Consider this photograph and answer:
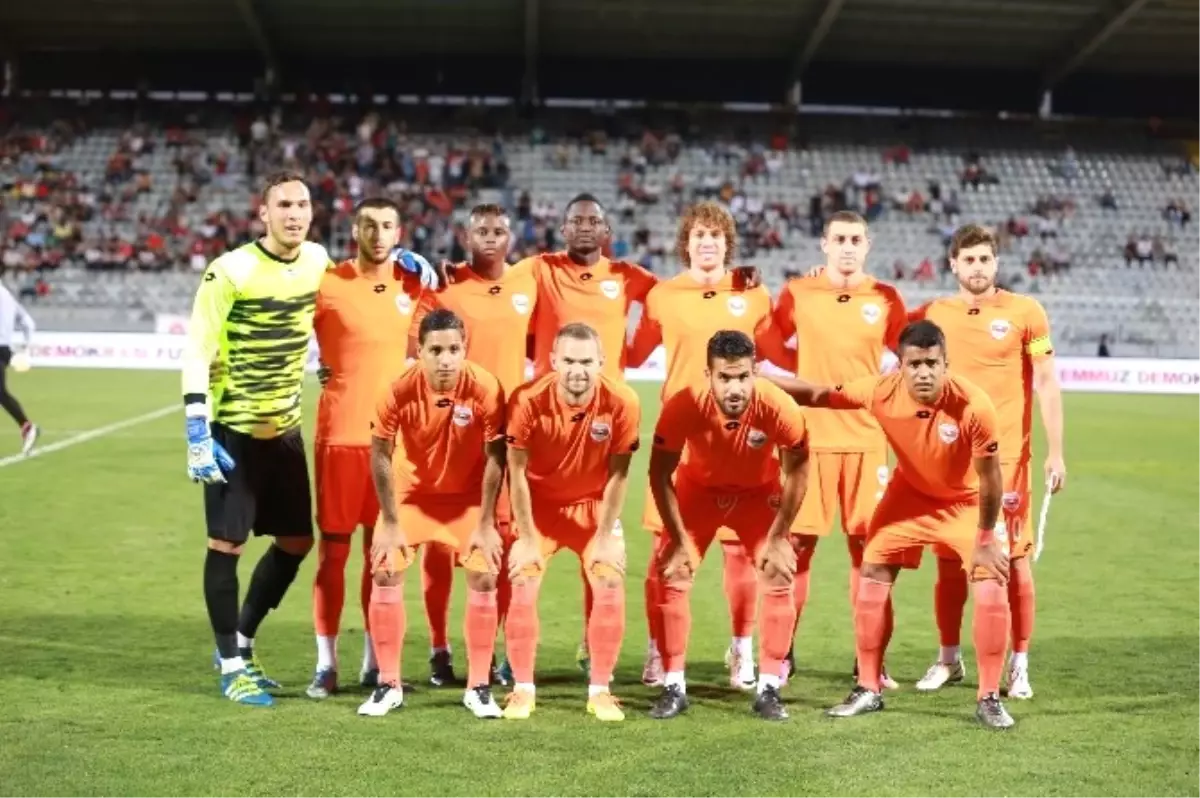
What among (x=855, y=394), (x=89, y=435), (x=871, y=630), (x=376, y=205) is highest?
(x=376, y=205)

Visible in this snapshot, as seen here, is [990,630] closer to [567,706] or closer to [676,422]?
[676,422]

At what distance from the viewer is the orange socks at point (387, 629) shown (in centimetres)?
584

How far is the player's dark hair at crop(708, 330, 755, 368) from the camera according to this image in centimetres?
562

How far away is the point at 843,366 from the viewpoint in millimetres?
6711

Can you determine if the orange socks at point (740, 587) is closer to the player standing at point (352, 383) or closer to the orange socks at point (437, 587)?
the orange socks at point (437, 587)

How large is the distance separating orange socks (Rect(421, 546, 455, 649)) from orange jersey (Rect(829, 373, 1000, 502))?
190 cm

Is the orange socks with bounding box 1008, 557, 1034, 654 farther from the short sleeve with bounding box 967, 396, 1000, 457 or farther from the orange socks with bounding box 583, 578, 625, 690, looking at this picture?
the orange socks with bounding box 583, 578, 625, 690

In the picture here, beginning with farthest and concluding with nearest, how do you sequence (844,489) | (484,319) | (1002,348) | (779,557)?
1. (844,489)
2. (484,319)
3. (1002,348)
4. (779,557)

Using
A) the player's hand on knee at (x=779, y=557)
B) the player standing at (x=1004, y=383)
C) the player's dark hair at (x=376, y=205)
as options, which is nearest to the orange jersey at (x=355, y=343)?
the player's dark hair at (x=376, y=205)

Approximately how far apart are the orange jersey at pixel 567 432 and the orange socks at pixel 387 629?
0.75m

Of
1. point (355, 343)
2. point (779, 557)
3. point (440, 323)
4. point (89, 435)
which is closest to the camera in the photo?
point (440, 323)

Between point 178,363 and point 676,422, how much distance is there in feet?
70.3

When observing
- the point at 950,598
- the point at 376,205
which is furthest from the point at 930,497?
the point at 376,205

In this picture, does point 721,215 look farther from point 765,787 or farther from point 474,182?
point 474,182
